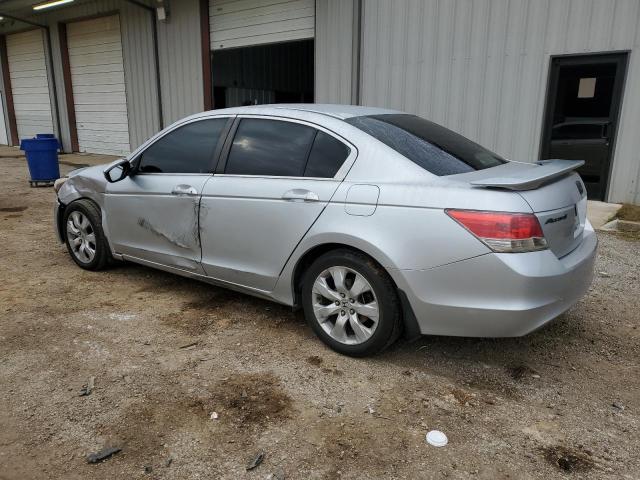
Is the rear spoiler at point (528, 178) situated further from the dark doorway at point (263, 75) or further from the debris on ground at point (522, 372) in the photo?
the dark doorway at point (263, 75)

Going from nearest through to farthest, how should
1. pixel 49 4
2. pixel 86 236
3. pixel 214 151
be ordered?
pixel 214 151 → pixel 86 236 → pixel 49 4

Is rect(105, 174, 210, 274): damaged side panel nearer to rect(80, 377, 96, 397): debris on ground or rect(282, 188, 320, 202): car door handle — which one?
rect(282, 188, 320, 202): car door handle

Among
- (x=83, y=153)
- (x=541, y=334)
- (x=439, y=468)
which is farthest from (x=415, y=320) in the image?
(x=83, y=153)

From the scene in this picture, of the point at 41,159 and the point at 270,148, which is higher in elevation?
the point at 270,148

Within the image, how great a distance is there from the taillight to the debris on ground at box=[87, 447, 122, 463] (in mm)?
2103

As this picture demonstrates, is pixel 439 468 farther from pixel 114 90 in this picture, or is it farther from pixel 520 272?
pixel 114 90

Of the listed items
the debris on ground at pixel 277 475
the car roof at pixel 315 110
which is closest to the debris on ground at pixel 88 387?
the debris on ground at pixel 277 475

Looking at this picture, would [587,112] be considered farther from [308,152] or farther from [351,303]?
[351,303]

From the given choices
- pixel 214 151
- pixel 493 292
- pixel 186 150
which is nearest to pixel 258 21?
pixel 186 150

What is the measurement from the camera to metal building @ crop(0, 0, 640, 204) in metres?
7.77

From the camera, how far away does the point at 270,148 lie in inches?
146

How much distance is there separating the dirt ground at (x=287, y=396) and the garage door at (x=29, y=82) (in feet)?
51.8

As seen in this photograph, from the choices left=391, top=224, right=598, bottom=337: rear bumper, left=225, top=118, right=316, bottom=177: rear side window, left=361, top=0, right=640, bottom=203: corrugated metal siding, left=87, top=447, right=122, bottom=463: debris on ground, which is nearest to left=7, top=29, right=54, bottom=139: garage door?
left=361, top=0, right=640, bottom=203: corrugated metal siding

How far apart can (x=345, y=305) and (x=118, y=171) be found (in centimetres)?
267
